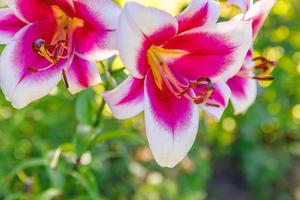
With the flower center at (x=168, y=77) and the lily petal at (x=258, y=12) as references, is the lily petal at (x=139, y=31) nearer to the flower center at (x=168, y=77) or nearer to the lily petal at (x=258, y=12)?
the flower center at (x=168, y=77)

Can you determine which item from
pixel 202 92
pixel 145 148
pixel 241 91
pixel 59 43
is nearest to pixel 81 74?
pixel 59 43

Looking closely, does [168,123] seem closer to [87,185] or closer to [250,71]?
[250,71]

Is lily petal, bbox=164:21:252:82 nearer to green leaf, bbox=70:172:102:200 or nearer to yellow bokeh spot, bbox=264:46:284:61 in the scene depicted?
green leaf, bbox=70:172:102:200

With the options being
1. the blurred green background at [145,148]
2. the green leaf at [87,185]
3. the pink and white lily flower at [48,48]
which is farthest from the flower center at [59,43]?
the green leaf at [87,185]

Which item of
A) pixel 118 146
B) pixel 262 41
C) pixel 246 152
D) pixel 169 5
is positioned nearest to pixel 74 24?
pixel 118 146

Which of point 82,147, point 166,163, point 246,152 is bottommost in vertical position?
point 246,152

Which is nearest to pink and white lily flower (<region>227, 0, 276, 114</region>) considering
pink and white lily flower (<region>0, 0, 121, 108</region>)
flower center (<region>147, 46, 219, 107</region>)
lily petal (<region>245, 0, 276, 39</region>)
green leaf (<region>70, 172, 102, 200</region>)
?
lily petal (<region>245, 0, 276, 39</region>)

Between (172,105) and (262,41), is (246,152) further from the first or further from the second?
(172,105)
